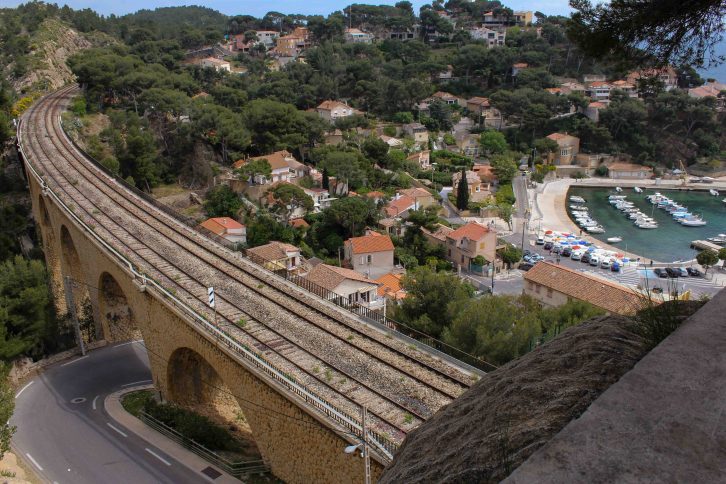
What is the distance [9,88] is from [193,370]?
3379 cm

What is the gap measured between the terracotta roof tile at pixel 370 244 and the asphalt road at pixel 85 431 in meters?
10.5

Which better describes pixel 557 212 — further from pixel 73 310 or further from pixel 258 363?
pixel 258 363

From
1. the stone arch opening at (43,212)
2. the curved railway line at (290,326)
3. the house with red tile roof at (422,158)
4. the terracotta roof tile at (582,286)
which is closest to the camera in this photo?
the curved railway line at (290,326)

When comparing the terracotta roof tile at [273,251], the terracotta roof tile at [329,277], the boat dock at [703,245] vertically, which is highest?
the terracotta roof tile at [329,277]

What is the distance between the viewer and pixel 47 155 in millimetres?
26156

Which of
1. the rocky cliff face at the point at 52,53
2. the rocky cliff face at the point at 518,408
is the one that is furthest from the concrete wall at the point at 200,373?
the rocky cliff face at the point at 52,53

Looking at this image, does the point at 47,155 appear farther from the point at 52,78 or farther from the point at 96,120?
the point at 52,78

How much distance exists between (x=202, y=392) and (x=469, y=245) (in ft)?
52.7

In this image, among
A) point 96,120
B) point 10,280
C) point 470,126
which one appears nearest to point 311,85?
point 470,126

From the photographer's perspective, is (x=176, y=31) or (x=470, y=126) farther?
(x=176, y=31)

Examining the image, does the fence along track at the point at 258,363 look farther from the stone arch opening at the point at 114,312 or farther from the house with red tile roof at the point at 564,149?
the house with red tile roof at the point at 564,149

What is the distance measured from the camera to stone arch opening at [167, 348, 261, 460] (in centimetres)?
1277

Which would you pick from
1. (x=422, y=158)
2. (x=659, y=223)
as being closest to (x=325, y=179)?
(x=422, y=158)

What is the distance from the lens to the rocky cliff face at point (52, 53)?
4447 cm
